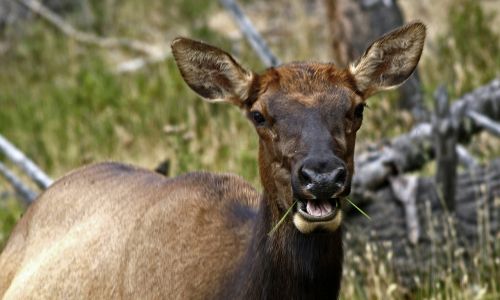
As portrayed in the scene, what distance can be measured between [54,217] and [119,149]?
4684 mm

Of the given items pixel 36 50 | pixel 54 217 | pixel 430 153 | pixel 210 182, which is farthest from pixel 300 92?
pixel 36 50

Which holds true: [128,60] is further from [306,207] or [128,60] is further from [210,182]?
[306,207]

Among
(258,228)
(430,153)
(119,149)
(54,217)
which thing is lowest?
(430,153)

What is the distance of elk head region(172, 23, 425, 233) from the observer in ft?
13.6

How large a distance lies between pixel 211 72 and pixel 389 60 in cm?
84

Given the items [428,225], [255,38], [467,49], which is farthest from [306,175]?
[467,49]

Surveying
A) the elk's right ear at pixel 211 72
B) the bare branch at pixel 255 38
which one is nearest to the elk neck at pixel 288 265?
the elk's right ear at pixel 211 72

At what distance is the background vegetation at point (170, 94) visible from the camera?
8047 mm

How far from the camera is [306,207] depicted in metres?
4.18

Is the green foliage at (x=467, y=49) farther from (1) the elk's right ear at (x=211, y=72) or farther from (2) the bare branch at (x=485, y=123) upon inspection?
(1) the elk's right ear at (x=211, y=72)

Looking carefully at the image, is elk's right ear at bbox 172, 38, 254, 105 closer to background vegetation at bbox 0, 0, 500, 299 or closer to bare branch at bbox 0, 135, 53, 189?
background vegetation at bbox 0, 0, 500, 299

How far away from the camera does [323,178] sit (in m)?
4.02

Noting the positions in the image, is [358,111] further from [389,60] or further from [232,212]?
[232,212]

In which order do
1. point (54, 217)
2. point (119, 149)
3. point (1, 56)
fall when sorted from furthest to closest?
point (1, 56) < point (119, 149) < point (54, 217)
